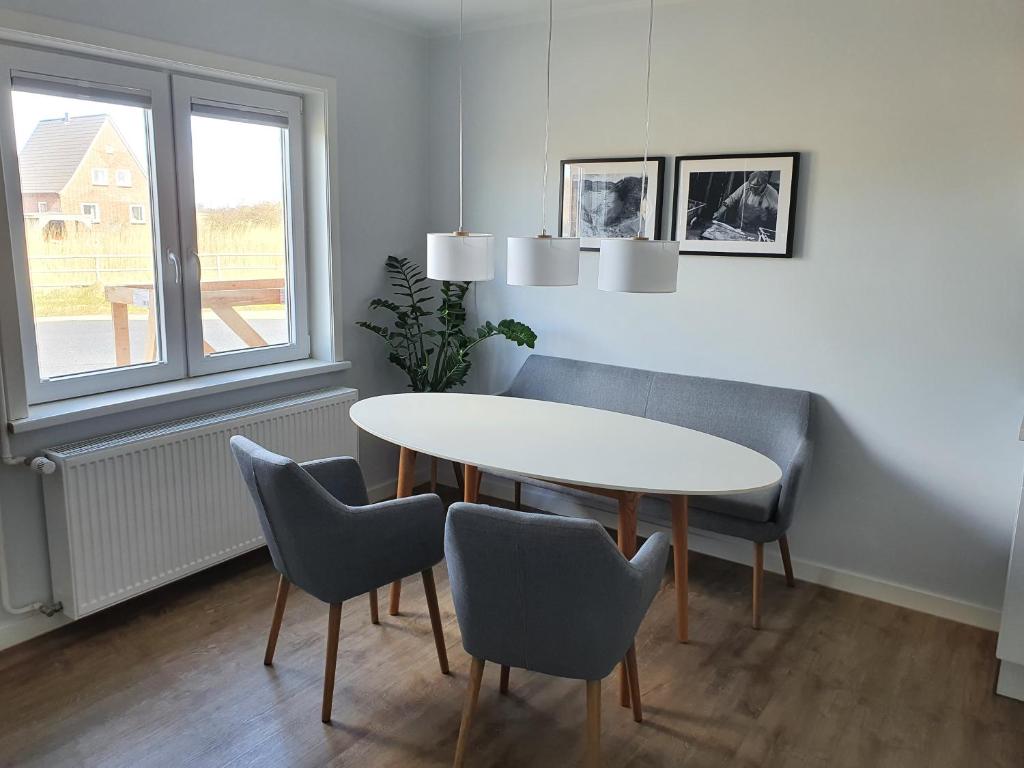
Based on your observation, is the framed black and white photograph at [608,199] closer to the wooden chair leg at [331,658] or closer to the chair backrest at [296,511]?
the chair backrest at [296,511]

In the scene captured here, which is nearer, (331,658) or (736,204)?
(331,658)

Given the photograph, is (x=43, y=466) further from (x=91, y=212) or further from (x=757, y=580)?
(x=757, y=580)

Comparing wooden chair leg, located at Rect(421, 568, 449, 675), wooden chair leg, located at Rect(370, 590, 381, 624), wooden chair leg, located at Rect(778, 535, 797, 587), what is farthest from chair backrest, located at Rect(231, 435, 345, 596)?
wooden chair leg, located at Rect(778, 535, 797, 587)

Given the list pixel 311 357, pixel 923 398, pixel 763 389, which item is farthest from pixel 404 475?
pixel 923 398

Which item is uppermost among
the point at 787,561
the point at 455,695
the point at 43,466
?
the point at 43,466

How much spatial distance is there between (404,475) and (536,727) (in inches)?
40.9

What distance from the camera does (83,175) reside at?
2.87 m

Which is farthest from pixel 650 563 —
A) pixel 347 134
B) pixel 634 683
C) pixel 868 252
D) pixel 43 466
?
pixel 347 134

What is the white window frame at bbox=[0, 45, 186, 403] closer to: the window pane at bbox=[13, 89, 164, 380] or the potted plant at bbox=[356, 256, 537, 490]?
the window pane at bbox=[13, 89, 164, 380]

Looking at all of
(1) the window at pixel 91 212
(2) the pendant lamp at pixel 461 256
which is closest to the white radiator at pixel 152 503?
(1) the window at pixel 91 212

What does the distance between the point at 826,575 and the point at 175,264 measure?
10.2ft

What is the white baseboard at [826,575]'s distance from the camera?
10.2ft

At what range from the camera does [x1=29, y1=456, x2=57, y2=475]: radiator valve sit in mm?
2631

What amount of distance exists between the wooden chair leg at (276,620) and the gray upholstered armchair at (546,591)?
805 millimetres
